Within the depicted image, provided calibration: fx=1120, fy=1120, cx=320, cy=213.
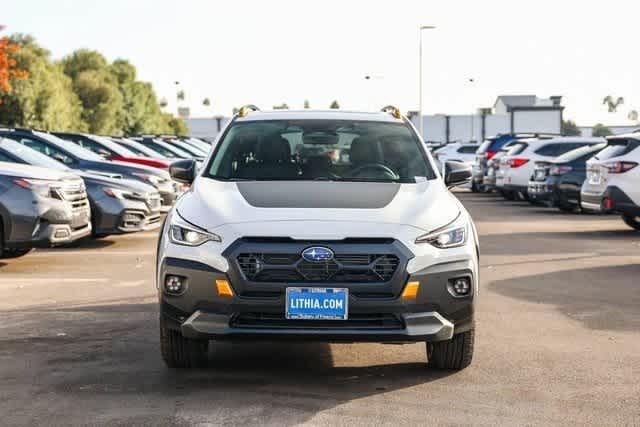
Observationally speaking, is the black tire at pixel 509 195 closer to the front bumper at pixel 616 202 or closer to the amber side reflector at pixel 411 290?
the front bumper at pixel 616 202

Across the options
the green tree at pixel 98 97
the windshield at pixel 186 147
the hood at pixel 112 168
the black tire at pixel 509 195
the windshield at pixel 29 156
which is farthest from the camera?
the green tree at pixel 98 97

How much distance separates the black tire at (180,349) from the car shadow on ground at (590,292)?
3436 millimetres

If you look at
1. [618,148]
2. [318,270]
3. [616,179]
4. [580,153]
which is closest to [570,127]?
[580,153]

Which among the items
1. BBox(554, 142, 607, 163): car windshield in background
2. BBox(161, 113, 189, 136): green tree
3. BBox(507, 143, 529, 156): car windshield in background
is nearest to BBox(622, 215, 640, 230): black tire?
BBox(554, 142, 607, 163): car windshield in background

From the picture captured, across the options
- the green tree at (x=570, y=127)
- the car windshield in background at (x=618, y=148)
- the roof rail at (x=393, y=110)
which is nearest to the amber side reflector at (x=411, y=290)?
the roof rail at (x=393, y=110)

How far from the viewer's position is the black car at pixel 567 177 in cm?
2319

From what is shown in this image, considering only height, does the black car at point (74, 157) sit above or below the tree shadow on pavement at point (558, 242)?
above

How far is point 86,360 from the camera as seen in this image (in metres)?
7.29

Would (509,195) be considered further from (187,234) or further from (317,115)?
(187,234)

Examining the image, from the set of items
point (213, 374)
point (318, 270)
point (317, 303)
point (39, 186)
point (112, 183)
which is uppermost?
point (318, 270)

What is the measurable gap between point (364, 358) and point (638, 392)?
5.95 ft

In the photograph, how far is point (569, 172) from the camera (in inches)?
918

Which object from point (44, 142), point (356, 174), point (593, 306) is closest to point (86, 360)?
point (356, 174)

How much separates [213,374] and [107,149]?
52.4 feet
